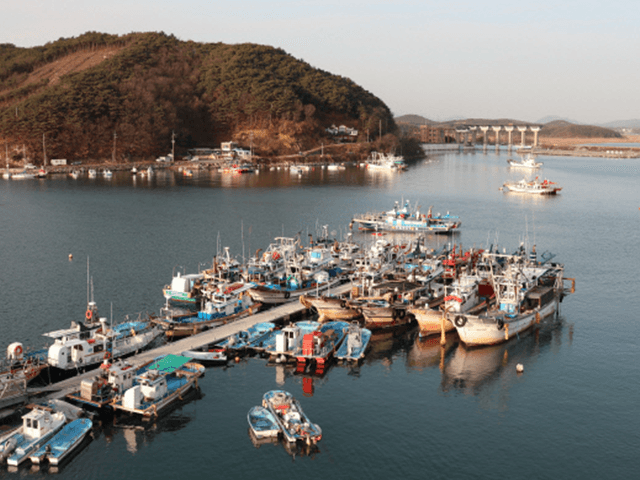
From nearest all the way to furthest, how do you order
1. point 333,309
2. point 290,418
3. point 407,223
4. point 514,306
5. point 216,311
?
point 290,418
point 216,311
point 514,306
point 333,309
point 407,223

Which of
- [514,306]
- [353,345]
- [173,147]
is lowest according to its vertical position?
[353,345]

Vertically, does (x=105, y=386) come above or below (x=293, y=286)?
below

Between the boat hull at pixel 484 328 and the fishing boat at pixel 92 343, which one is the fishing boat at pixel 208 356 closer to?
the fishing boat at pixel 92 343

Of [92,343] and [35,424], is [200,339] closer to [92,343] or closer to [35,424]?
[92,343]

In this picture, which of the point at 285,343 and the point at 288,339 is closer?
the point at 285,343

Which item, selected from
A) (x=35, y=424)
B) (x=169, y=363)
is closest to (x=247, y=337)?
(x=169, y=363)

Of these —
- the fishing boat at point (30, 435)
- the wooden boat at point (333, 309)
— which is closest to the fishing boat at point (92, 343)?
the fishing boat at point (30, 435)
